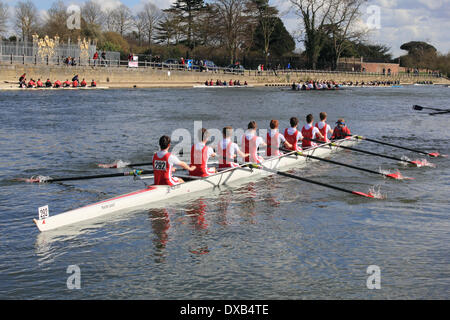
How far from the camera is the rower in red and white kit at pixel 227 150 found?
12906 millimetres

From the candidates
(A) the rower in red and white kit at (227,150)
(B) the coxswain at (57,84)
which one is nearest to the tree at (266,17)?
(B) the coxswain at (57,84)

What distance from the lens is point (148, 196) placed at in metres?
11.1

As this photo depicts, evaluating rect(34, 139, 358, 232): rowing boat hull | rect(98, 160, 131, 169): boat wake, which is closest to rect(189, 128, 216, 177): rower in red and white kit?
rect(34, 139, 358, 232): rowing boat hull

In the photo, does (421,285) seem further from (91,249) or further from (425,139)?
(425,139)

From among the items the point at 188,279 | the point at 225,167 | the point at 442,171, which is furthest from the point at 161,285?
the point at 442,171

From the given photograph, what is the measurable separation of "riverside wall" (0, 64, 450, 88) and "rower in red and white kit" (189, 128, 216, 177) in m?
35.4

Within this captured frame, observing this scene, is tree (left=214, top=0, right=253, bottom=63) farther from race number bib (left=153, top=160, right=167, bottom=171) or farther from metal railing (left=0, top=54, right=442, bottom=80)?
race number bib (left=153, top=160, right=167, bottom=171)

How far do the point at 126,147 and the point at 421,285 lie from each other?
45.8ft

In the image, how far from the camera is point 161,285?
768 cm

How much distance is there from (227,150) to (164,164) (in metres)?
2.46

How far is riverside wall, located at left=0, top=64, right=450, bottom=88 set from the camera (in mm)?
45175

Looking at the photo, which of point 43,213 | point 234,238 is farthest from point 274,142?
point 43,213

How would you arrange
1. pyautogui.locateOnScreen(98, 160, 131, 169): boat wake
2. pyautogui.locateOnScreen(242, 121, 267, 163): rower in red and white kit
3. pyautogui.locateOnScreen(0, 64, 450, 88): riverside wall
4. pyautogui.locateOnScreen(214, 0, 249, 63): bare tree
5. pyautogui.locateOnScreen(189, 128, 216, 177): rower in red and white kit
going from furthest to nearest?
pyautogui.locateOnScreen(214, 0, 249, 63): bare tree < pyautogui.locateOnScreen(0, 64, 450, 88): riverside wall < pyautogui.locateOnScreen(98, 160, 131, 169): boat wake < pyautogui.locateOnScreen(242, 121, 267, 163): rower in red and white kit < pyautogui.locateOnScreen(189, 128, 216, 177): rower in red and white kit

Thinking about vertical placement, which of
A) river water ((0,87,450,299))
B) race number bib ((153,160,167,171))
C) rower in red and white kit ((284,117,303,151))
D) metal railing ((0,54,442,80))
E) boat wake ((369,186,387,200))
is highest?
metal railing ((0,54,442,80))
